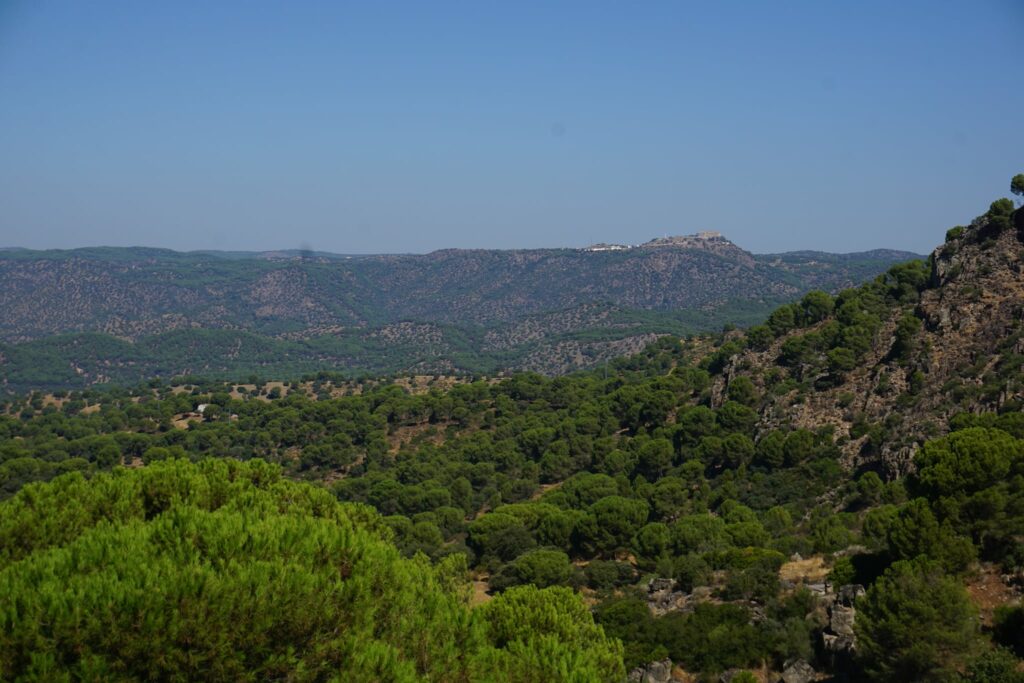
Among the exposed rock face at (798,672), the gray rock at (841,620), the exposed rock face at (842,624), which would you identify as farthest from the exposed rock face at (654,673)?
the gray rock at (841,620)

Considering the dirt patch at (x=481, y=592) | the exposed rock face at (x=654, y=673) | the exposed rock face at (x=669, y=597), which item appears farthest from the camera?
the dirt patch at (x=481, y=592)

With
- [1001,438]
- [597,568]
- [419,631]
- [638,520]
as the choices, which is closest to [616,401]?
[638,520]

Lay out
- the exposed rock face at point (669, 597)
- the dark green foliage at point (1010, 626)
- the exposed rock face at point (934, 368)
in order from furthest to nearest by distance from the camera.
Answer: the exposed rock face at point (934, 368) < the exposed rock face at point (669, 597) < the dark green foliage at point (1010, 626)

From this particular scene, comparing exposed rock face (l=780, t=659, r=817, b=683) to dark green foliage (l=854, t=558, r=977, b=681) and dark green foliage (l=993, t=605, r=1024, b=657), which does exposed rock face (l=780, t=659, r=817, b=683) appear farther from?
dark green foliage (l=993, t=605, r=1024, b=657)

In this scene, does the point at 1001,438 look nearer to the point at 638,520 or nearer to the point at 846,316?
the point at 638,520

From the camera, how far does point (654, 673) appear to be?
22312 millimetres

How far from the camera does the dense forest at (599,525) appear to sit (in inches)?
440

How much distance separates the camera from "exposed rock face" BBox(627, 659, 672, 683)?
71.8ft

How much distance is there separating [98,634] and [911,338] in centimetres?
5046

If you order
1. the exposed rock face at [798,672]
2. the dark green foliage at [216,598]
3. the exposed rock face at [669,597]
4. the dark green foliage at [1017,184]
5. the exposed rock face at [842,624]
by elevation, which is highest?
the dark green foliage at [1017,184]

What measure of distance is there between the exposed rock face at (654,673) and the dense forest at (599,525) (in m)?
0.09

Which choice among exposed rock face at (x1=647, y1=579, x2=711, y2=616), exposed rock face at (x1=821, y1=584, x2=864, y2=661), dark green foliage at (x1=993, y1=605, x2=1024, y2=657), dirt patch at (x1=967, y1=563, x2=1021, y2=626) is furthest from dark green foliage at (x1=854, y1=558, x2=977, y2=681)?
exposed rock face at (x1=647, y1=579, x2=711, y2=616)

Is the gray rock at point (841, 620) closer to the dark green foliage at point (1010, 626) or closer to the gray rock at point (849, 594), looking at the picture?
the gray rock at point (849, 594)

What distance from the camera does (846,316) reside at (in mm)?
60969
